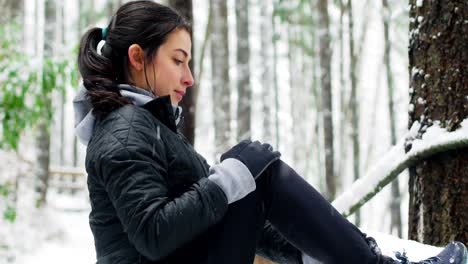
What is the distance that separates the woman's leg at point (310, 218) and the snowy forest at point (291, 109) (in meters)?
0.36

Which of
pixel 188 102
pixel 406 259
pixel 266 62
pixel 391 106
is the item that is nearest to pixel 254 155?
pixel 406 259

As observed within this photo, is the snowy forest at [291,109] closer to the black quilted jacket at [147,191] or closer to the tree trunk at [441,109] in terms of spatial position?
the tree trunk at [441,109]

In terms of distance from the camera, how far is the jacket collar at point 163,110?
6.18 feet

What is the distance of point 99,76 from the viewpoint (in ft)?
6.34

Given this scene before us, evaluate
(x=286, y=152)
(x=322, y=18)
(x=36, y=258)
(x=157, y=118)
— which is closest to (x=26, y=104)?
(x=157, y=118)

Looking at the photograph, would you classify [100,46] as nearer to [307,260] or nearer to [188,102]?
[307,260]

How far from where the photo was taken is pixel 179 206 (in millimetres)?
1650

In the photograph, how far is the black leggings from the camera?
1813mm

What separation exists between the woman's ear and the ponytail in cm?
8

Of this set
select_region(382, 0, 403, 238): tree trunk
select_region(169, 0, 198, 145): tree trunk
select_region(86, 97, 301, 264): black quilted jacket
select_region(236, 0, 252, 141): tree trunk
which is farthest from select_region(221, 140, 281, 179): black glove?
select_region(382, 0, 403, 238): tree trunk

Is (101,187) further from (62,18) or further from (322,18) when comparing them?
(62,18)

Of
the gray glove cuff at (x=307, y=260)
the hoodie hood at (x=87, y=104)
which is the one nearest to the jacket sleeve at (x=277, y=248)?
the gray glove cuff at (x=307, y=260)

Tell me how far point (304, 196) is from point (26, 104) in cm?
349

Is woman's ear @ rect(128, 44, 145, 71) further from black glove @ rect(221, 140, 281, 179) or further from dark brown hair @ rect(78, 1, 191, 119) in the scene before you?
black glove @ rect(221, 140, 281, 179)
